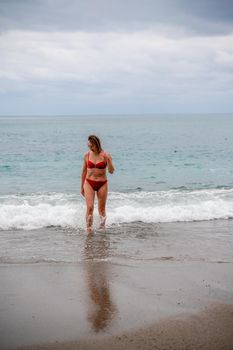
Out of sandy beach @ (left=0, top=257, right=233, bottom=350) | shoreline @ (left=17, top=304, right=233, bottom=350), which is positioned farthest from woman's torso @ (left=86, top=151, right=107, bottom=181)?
shoreline @ (left=17, top=304, right=233, bottom=350)

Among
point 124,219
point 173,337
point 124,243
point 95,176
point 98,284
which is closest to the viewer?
point 173,337

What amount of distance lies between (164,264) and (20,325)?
8.05ft

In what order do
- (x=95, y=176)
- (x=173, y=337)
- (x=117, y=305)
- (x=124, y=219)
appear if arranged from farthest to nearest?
(x=124, y=219) < (x=95, y=176) < (x=117, y=305) < (x=173, y=337)

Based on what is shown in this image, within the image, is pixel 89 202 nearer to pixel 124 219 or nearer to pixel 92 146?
pixel 92 146

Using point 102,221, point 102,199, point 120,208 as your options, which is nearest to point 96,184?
point 102,199

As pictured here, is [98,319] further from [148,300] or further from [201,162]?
[201,162]

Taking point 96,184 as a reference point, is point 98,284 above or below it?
below

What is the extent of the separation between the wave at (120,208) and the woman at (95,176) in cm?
63

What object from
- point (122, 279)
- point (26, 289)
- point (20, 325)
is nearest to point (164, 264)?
point (122, 279)

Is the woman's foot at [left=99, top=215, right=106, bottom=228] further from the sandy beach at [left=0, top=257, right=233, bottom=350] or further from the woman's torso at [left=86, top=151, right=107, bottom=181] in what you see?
the sandy beach at [left=0, top=257, right=233, bottom=350]

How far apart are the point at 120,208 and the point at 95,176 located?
2319 millimetres

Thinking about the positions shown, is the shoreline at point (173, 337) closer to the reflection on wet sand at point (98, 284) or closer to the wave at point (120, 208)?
the reflection on wet sand at point (98, 284)

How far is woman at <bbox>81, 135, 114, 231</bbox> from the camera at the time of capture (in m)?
7.94

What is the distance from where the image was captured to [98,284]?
191 inches
